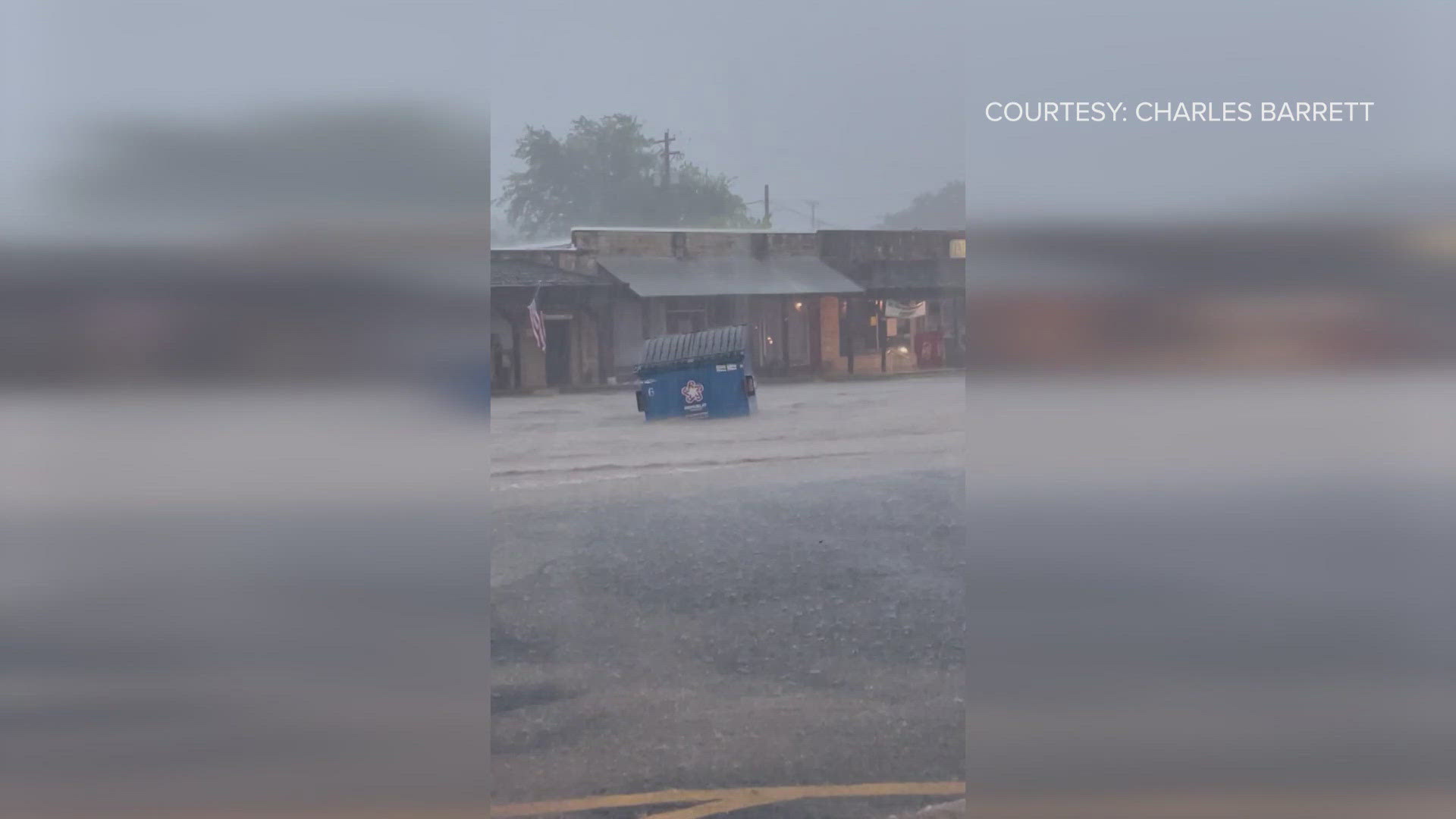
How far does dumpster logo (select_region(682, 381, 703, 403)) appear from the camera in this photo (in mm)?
3334

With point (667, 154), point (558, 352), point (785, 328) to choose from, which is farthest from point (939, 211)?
point (558, 352)

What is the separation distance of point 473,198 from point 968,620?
189 cm

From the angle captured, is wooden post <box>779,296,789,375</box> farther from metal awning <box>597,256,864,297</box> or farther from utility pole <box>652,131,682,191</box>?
utility pole <box>652,131,682,191</box>

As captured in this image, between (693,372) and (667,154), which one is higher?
(667,154)

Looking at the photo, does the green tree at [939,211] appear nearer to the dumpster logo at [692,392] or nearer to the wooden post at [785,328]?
the wooden post at [785,328]

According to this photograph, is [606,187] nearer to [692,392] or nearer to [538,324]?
[538,324]

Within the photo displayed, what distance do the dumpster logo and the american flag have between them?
42 cm

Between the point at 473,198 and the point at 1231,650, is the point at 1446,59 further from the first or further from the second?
the point at 473,198

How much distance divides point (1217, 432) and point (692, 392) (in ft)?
5.12

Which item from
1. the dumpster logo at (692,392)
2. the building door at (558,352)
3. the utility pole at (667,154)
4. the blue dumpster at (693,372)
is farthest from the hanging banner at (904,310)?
the building door at (558,352)

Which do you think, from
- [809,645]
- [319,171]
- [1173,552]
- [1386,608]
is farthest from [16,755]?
[1386,608]

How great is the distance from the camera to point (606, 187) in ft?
11.0

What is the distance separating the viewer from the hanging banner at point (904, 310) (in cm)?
334

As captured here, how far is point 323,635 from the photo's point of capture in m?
3.27
